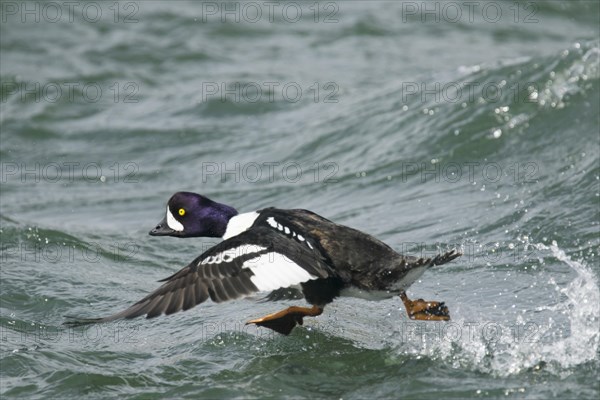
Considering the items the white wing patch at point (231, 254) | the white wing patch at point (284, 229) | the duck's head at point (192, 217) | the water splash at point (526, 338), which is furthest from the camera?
the duck's head at point (192, 217)

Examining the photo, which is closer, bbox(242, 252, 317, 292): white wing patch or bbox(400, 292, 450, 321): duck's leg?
bbox(242, 252, 317, 292): white wing patch

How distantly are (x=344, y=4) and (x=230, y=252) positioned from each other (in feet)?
46.4

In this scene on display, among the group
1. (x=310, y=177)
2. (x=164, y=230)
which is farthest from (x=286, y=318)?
(x=310, y=177)

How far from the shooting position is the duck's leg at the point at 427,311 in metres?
7.14

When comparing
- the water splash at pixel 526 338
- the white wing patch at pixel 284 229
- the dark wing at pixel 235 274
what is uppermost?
the white wing patch at pixel 284 229

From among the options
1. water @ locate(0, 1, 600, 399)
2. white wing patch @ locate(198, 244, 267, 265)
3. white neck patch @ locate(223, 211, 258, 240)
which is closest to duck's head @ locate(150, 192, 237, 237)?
white neck patch @ locate(223, 211, 258, 240)

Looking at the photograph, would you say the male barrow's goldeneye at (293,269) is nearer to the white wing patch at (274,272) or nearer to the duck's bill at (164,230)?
the white wing patch at (274,272)

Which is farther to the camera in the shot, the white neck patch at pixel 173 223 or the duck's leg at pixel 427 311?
the white neck patch at pixel 173 223

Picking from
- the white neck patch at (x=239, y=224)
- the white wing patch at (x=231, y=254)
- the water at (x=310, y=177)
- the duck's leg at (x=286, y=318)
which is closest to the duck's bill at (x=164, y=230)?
the white neck patch at (x=239, y=224)

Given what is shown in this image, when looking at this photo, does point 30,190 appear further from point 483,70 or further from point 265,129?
point 483,70

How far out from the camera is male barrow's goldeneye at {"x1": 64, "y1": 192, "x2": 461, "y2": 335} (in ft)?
21.6

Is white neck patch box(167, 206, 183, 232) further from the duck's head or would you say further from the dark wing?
the dark wing

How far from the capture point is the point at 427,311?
716 cm

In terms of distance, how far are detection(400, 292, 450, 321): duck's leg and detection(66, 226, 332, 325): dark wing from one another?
0.69 meters
